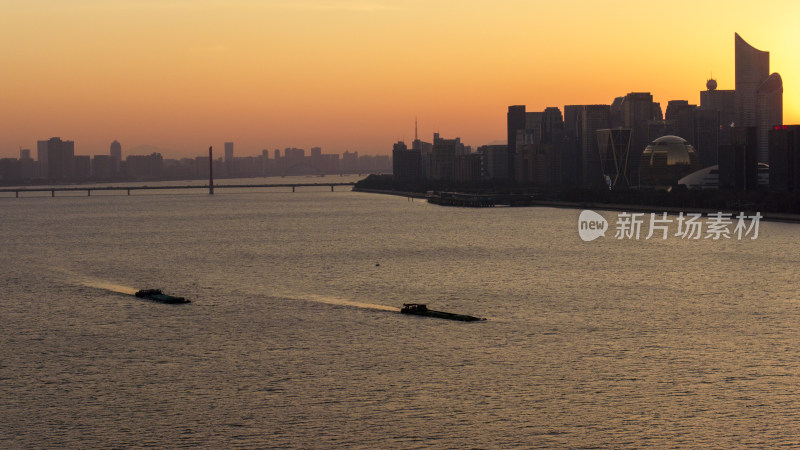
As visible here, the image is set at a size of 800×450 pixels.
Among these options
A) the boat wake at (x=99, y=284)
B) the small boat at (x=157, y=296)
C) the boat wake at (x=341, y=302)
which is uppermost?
the small boat at (x=157, y=296)

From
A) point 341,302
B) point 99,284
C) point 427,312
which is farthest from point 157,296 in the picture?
point 427,312

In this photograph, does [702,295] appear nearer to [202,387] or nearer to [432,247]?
[202,387]

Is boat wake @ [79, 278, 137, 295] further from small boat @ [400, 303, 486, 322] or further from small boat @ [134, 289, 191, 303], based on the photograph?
small boat @ [400, 303, 486, 322]

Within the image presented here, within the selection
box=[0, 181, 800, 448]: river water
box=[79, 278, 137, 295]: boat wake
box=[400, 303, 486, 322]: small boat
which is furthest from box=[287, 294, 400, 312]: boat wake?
box=[79, 278, 137, 295]: boat wake

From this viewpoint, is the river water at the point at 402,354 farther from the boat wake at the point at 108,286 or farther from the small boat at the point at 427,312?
the small boat at the point at 427,312

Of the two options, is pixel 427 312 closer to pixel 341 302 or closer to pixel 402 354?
pixel 341 302

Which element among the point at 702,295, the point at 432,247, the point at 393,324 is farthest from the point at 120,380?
the point at 432,247

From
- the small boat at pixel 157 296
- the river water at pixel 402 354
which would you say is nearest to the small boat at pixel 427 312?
the river water at pixel 402 354
